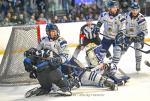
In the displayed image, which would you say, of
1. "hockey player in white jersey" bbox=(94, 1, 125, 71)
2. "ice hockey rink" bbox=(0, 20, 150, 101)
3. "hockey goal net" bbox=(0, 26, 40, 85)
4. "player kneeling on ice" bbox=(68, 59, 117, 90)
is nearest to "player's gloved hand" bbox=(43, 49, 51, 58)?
"player kneeling on ice" bbox=(68, 59, 117, 90)

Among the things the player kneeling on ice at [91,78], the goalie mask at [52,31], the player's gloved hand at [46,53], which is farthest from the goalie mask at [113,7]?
the player's gloved hand at [46,53]

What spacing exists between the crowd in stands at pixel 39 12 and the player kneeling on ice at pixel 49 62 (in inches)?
197

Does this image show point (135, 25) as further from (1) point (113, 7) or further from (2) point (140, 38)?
(1) point (113, 7)

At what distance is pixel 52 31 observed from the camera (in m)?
6.33

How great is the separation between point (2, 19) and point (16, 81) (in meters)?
4.32

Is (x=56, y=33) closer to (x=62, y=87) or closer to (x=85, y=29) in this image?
(x=62, y=87)

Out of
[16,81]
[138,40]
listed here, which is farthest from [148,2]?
[16,81]

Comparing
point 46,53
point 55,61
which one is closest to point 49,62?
point 55,61

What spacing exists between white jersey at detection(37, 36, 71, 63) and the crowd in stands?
4965mm

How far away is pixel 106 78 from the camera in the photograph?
257 inches

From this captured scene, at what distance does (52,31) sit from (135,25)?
181 cm

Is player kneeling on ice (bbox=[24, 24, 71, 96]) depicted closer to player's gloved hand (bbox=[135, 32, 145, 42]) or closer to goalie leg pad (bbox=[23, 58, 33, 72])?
goalie leg pad (bbox=[23, 58, 33, 72])

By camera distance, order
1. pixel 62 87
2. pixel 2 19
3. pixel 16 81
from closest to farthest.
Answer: pixel 62 87 < pixel 16 81 < pixel 2 19

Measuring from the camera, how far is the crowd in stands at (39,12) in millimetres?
11555
